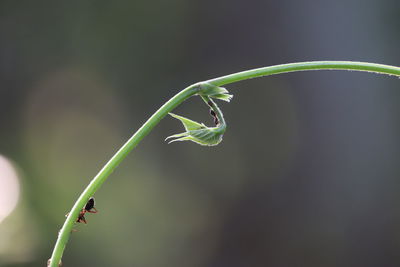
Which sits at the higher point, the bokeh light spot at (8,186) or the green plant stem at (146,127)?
the green plant stem at (146,127)

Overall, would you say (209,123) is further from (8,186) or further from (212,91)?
(212,91)

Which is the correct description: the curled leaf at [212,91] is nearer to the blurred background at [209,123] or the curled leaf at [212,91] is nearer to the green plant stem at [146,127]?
the green plant stem at [146,127]

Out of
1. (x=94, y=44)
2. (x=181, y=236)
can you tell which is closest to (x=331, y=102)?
(x=181, y=236)

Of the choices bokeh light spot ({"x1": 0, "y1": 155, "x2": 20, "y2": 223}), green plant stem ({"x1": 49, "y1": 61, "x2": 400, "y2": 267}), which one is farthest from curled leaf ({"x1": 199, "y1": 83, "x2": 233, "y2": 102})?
bokeh light spot ({"x1": 0, "y1": 155, "x2": 20, "y2": 223})

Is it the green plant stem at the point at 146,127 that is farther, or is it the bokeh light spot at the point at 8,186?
the bokeh light spot at the point at 8,186

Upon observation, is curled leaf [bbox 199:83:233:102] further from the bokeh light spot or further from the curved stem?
the bokeh light spot

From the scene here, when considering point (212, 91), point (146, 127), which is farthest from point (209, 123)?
point (146, 127)

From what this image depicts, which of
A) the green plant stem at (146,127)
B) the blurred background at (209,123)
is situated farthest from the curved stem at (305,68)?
the blurred background at (209,123)

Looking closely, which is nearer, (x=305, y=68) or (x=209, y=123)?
(x=305, y=68)
